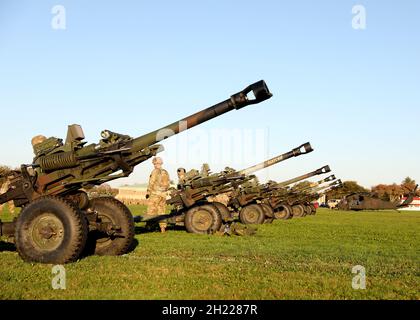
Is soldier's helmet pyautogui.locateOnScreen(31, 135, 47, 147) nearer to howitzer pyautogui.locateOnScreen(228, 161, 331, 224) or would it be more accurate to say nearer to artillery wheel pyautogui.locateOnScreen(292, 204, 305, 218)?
howitzer pyautogui.locateOnScreen(228, 161, 331, 224)

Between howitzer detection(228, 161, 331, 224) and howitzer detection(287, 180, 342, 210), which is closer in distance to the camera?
howitzer detection(228, 161, 331, 224)

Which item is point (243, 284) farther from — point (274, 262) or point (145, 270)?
point (274, 262)

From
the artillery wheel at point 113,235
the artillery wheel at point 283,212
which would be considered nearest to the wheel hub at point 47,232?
the artillery wheel at point 113,235

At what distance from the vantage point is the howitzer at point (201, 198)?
609 inches

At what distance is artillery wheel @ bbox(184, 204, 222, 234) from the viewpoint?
1532cm

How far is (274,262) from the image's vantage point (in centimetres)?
860

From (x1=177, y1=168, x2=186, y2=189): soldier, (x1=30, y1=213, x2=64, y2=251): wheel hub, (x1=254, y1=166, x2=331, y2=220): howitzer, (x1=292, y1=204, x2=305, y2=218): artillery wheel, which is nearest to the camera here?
(x1=30, y1=213, x2=64, y2=251): wheel hub

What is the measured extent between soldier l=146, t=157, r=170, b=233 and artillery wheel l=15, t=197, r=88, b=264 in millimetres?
8792

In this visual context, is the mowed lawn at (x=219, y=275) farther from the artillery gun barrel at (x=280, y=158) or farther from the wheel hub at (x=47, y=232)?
the artillery gun barrel at (x=280, y=158)

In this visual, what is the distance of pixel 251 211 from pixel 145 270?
1552cm

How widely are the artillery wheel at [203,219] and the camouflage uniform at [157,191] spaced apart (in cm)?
162

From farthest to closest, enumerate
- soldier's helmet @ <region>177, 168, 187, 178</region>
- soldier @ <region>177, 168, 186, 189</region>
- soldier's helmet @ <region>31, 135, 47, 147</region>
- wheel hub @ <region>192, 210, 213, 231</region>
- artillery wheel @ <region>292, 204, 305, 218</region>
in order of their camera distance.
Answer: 1. artillery wheel @ <region>292, 204, 305, 218</region>
2. soldier's helmet @ <region>177, 168, 187, 178</region>
3. soldier @ <region>177, 168, 186, 189</region>
4. wheel hub @ <region>192, 210, 213, 231</region>
5. soldier's helmet @ <region>31, 135, 47, 147</region>

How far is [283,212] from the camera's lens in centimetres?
2900

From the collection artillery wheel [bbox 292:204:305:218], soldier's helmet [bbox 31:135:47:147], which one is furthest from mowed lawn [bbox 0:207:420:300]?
artillery wheel [bbox 292:204:305:218]
